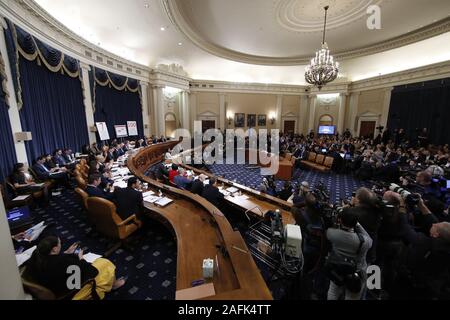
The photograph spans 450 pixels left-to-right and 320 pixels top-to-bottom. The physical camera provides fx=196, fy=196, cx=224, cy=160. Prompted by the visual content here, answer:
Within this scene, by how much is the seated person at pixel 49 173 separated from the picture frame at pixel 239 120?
12.7 metres

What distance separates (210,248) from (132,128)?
10638mm

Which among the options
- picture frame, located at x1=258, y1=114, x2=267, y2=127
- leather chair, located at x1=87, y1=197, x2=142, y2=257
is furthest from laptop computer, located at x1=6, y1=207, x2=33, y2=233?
picture frame, located at x1=258, y1=114, x2=267, y2=127

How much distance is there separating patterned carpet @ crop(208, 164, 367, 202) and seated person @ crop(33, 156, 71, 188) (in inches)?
194

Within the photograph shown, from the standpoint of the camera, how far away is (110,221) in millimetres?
3125

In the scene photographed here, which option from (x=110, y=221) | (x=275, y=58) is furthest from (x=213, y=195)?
(x=275, y=58)

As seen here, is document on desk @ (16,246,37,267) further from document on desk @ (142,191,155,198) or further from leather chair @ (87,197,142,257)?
document on desk @ (142,191,155,198)

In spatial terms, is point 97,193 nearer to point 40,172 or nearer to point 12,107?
point 40,172

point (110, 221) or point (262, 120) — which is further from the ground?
point (262, 120)

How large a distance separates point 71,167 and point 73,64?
3920 millimetres

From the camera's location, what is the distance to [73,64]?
23.7 feet

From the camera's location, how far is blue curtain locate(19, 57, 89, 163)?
5480mm

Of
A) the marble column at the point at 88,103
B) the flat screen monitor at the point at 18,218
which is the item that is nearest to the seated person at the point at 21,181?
the flat screen monitor at the point at 18,218
